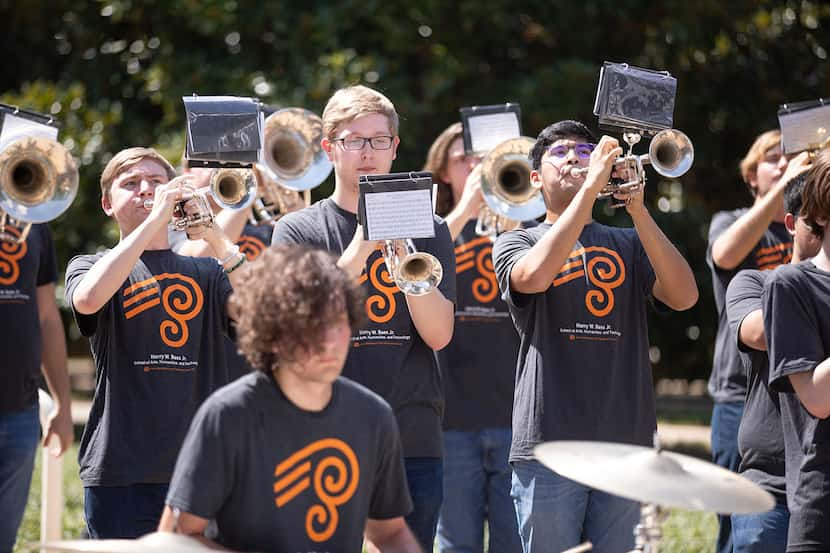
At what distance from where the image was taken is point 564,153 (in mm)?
4914

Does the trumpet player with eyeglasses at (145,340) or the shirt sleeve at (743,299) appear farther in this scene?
the shirt sleeve at (743,299)

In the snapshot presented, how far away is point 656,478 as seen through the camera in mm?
3258

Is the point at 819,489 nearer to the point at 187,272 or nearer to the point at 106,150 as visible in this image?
the point at 187,272

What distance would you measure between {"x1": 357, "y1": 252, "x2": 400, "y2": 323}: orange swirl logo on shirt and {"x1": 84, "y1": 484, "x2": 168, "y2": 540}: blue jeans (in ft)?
3.17

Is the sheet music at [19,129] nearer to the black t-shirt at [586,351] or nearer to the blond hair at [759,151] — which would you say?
the black t-shirt at [586,351]

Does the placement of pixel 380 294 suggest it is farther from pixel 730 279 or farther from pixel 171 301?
pixel 730 279

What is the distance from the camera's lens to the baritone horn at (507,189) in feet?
19.9

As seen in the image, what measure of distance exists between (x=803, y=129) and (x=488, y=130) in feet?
4.74

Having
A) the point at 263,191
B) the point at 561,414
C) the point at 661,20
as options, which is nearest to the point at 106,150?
the point at 661,20

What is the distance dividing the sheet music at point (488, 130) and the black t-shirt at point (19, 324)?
6.79ft

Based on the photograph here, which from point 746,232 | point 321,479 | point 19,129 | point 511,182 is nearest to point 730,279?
point 746,232

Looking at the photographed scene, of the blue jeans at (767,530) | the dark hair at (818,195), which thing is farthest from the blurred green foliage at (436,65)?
the dark hair at (818,195)

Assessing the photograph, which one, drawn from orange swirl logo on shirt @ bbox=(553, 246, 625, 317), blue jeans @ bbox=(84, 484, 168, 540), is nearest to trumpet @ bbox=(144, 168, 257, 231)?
blue jeans @ bbox=(84, 484, 168, 540)

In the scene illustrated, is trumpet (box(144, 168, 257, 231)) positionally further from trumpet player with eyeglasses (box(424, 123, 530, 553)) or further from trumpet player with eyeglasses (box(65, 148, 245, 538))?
trumpet player with eyeglasses (box(424, 123, 530, 553))
